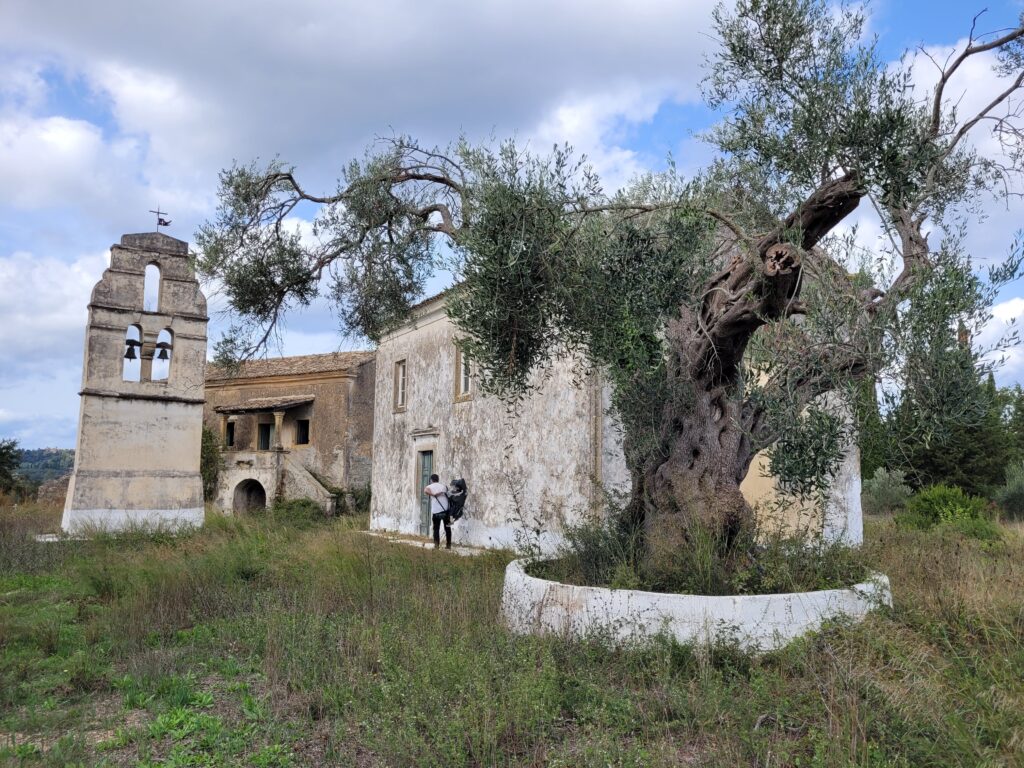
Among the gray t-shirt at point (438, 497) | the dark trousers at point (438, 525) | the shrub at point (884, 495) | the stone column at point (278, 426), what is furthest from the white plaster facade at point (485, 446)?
the shrub at point (884, 495)

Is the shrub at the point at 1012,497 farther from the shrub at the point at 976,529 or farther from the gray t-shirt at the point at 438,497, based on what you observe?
the gray t-shirt at the point at 438,497

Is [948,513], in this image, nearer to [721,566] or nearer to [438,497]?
[438,497]

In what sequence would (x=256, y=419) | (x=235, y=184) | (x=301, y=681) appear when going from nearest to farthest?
(x=301, y=681) < (x=235, y=184) < (x=256, y=419)

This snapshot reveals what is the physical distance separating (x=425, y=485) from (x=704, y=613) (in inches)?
486

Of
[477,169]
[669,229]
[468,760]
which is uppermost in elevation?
[477,169]

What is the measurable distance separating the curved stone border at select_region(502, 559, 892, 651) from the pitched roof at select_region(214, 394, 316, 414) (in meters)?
22.0

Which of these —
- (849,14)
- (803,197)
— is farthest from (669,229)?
(849,14)

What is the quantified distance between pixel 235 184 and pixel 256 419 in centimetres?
2099

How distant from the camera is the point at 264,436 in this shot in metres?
28.7

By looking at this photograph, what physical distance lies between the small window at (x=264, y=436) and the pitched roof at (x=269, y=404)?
1194 mm

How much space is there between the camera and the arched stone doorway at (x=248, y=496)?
25156mm

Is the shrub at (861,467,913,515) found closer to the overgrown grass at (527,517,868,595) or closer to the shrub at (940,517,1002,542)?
the shrub at (940,517,1002,542)

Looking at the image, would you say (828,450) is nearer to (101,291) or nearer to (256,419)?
(101,291)

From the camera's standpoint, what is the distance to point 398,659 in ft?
17.5
